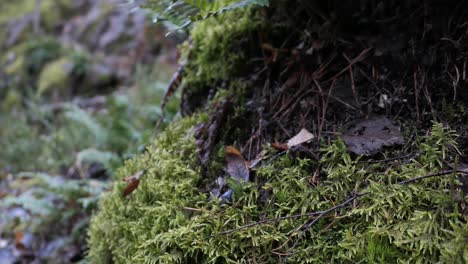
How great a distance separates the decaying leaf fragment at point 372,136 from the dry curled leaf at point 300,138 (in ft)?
0.51

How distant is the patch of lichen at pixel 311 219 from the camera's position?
1.17 meters

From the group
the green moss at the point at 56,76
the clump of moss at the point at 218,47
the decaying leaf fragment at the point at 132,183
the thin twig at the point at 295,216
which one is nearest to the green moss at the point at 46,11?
the green moss at the point at 56,76

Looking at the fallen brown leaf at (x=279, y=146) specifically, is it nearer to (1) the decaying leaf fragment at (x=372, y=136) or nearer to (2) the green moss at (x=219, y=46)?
(1) the decaying leaf fragment at (x=372, y=136)

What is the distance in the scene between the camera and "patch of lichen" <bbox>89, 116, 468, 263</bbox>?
3.85 feet

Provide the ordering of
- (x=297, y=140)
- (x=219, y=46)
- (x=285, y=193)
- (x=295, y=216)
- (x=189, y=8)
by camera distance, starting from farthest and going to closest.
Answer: (x=219, y=46) < (x=189, y=8) < (x=297, y=140) < (x=285, y=193) < (x=295, y=216)

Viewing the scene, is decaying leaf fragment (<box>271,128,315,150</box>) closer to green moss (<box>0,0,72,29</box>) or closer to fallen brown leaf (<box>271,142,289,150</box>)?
fallen brown leaf (<box>271,142,289,150</box>)

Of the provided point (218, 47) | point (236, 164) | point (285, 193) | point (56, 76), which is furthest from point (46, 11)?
point (285, 193)

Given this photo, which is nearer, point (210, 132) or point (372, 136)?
point (372, 136)

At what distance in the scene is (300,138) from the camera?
1.63 meters

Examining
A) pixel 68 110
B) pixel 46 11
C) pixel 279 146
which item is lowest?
pixel 68 110

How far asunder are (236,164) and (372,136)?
2.02 ft

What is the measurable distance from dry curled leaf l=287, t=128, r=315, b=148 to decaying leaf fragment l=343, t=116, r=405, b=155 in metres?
0.15

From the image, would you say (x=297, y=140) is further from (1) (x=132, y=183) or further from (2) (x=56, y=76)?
(2) (x=56, y=76)

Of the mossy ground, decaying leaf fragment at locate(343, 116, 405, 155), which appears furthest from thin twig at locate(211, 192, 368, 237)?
decaying leaf fragment at locate(343, 116, 405, 155)
